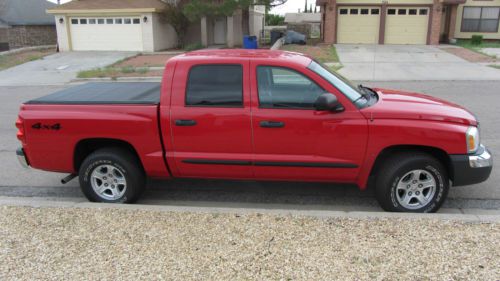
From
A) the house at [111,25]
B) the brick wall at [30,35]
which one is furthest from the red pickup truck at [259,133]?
the brick wall at [30,35]

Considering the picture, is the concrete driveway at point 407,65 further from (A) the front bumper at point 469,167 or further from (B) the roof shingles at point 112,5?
(A) the front bumper at point 469,167

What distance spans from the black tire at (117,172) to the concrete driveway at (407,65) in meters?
13.1

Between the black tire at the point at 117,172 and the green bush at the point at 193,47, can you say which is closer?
the black tire at the point at 117,172

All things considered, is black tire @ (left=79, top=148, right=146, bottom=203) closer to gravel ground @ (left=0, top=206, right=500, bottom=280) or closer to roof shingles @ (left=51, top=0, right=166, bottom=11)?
gravel ground @ (left=0, top=206, right=500, bottom=280)

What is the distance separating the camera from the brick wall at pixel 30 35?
37.9 m

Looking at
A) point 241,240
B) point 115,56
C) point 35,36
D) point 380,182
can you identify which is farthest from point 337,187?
point 35,36

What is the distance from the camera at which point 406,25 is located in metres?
29.2

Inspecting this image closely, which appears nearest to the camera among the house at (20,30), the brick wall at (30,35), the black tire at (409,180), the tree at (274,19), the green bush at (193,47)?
the black tire at (409,180)

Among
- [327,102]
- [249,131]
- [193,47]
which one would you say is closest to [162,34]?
[193,47]

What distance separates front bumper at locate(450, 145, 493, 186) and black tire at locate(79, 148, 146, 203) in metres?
3.36

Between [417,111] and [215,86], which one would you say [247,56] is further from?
[417,111]

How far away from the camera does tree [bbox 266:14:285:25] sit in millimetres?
55369

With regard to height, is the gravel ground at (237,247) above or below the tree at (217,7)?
below

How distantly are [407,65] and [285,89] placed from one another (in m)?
16.6
